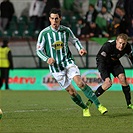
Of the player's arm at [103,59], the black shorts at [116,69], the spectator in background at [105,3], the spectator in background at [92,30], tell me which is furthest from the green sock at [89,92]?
the spectator in background at [105,3]

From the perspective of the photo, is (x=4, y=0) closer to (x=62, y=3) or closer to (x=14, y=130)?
(x=62, y=3)

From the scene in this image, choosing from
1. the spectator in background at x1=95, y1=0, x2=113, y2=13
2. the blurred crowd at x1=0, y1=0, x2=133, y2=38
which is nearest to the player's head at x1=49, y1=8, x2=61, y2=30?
the blurred crowd at x1=0, y1=0, x2=133, y2=38

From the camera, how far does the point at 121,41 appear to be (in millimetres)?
11195

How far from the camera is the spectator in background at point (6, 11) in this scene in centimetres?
2273

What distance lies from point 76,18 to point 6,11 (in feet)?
8.78

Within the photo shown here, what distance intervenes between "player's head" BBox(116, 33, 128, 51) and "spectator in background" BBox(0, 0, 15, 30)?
39.1 ft

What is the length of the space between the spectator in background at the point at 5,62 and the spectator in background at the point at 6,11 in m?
1.75

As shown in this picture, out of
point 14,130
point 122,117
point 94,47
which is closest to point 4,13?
point 94,47

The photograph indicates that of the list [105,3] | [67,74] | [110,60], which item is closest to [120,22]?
[105,3]

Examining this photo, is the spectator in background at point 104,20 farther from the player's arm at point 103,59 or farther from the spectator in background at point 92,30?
the player's arm at point 103,59

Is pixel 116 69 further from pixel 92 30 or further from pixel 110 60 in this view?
pixel 92 30

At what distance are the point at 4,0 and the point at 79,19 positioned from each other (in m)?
2.99

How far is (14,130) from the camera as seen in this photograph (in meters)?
8.41

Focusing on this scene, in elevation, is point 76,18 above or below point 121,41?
below
